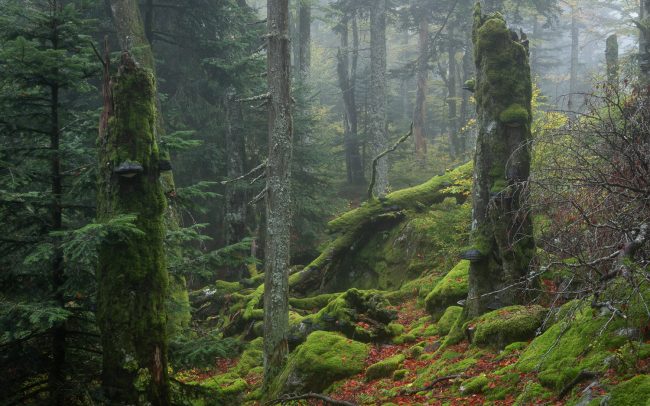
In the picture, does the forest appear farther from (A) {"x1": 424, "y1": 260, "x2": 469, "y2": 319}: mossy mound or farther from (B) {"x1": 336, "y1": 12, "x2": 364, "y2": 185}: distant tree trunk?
(B) {"x1": 336, "y1": 12, "x2": 364, "y2": 185}: distant tree trunk

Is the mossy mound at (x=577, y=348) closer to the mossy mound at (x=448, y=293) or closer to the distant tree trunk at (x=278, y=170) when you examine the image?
the mossy mound at (x=448, y=293)

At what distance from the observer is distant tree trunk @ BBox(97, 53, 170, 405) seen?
213 inches

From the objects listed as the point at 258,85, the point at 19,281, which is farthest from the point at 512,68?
the point at 258,85

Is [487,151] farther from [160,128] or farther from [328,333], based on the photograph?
[160,128]

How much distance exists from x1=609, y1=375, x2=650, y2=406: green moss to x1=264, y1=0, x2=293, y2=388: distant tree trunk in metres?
7.15

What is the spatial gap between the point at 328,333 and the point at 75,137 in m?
6.15

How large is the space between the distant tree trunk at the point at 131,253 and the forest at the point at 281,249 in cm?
2

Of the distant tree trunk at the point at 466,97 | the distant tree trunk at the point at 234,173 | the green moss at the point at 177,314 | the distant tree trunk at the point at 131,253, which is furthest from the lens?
the distant tree trunk at the point at 466,97

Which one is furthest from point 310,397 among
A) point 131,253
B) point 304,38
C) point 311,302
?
point 304,38

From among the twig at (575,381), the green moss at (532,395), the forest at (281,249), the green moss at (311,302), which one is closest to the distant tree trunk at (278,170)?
the forest at (281,249)

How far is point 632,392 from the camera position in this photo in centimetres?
407

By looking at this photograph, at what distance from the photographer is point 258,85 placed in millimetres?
19703

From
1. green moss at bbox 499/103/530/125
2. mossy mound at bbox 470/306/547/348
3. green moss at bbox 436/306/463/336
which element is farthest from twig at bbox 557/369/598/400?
green moss at bbox 436/306/463/336

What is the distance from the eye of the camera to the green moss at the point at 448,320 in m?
10.3
